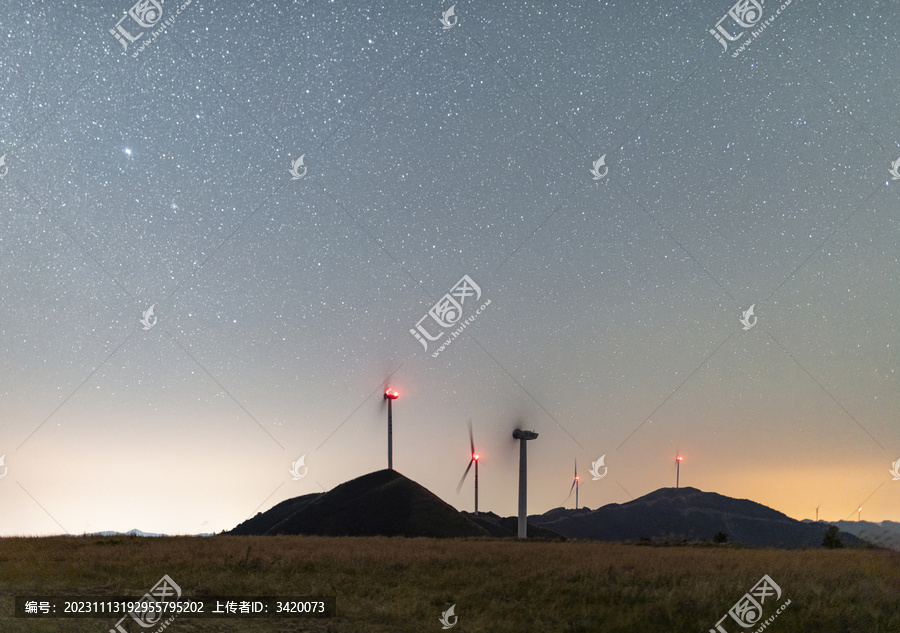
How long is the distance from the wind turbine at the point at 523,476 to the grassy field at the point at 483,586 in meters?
47.8

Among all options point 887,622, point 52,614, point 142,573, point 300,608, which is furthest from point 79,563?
point 887,622

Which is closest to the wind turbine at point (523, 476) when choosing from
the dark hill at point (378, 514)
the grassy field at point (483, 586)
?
the dark hill at point (378, 514)

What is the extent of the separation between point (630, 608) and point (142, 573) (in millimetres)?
16492

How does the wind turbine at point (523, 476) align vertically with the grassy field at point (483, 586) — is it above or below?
above

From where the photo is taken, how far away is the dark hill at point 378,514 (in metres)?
107
